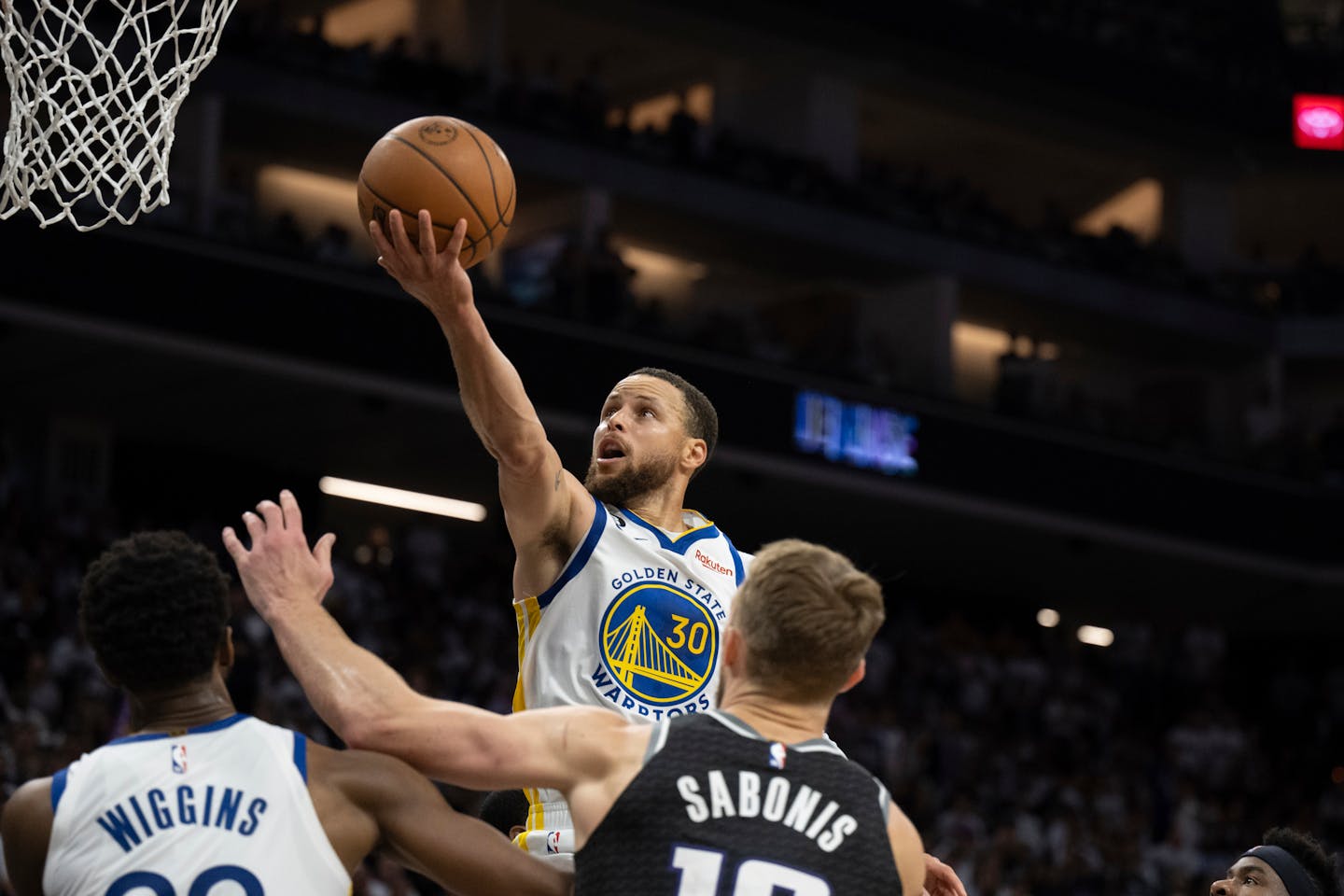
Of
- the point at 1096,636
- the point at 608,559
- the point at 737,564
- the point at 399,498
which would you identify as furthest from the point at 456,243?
the point at 1096,636

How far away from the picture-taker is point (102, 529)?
55.9 feet

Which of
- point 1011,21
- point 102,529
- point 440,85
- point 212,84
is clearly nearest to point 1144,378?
point 1011,21

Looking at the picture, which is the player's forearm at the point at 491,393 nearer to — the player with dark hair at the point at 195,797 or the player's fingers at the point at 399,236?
the player's fingers at the point at 399,236

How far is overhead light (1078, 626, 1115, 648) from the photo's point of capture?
28828 mm

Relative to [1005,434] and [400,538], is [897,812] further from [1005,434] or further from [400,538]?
[1005,434]

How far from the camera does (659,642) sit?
5.18 metres

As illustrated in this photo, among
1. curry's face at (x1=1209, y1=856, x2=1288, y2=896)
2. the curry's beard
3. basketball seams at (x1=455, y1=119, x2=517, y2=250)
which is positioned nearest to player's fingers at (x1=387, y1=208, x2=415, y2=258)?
basketball seams at (x1=455, y1=119, x2=517, y2=250)

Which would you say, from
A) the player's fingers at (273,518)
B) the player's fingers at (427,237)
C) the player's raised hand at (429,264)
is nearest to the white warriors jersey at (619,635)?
the player's raised hand at (429,264)

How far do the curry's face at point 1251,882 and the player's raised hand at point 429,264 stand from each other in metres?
2.82

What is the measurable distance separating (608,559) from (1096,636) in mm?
25021

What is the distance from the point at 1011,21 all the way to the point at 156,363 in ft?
44.5

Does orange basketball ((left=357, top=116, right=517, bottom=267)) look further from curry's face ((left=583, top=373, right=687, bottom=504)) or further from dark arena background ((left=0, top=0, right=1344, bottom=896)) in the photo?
dark arena background ((left=0, top=0, right=1344, bottom=896))

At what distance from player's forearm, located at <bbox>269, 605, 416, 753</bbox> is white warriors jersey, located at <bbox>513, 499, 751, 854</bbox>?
147 cm

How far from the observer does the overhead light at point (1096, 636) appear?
28828 millimetres
